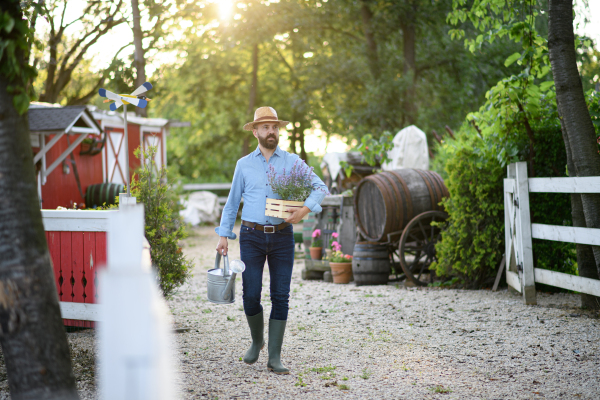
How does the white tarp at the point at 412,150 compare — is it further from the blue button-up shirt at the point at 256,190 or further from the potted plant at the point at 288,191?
the potted plant at the point at 288,191

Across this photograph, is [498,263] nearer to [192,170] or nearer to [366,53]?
[366,53]

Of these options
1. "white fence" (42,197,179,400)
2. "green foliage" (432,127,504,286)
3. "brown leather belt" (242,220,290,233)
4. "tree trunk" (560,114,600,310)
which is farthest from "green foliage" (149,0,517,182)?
"white fence" (42,197,179,400)

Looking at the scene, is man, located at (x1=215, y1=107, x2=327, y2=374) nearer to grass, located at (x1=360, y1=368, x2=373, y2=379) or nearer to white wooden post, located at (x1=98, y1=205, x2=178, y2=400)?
grass, located at (x1=360, y1=368, x2=373, y2=379)

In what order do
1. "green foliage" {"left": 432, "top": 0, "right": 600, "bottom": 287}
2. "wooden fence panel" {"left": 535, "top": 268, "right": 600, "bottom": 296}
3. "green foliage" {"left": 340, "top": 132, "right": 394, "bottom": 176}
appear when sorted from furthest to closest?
"green foliage" {"left": 340, "top": 132, "right": 394, "bottom": 176} → "green foliage" {"left": 432, "top": 0, "right": 600, "bottom": 287} → "wooden fence panel" {"left": 535, "top": 268, "right": 600, "bottom": 296}

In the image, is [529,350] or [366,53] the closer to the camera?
[529,350]

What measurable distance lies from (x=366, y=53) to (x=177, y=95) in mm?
11971

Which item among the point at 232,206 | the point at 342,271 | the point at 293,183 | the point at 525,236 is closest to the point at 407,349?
the point at 293,183

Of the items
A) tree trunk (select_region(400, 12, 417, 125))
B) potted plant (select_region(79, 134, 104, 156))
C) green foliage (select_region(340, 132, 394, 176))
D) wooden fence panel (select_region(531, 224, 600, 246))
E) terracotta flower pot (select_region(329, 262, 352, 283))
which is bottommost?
terracotta flower pot (select_region(329, 262, 352, 283))

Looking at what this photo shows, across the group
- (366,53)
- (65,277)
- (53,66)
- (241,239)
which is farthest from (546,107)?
(53,66)

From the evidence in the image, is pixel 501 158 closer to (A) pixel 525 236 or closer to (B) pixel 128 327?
(A) pixel 525 236

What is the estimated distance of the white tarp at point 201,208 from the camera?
73.8 feet

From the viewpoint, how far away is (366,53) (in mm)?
20391

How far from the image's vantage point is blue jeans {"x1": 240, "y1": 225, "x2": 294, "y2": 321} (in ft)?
13.9

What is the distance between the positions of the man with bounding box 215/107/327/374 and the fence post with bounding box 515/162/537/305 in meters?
3.01
